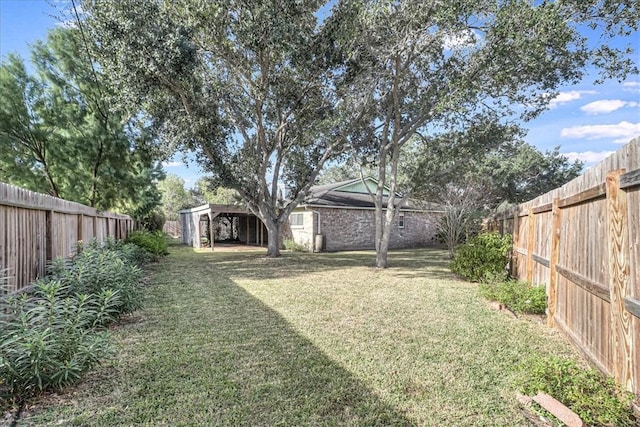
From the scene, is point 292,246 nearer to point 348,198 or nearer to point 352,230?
point 352,230

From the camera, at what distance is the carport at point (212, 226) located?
1856 cm

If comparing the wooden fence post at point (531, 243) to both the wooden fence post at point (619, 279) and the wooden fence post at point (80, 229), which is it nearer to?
the wooden fence post at point (619, 279)

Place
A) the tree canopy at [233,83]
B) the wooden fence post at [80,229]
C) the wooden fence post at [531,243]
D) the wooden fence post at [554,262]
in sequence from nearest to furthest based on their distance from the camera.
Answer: the wooden fence post at [554,262] < the wooden fence post at [531,243] < the wooden fence post at [80,229] < the tree canopy at [233,83]

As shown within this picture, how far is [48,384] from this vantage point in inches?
112

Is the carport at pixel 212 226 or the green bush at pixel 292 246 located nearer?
the green bush at pixel 292 246

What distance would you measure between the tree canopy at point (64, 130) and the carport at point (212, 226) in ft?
20.7

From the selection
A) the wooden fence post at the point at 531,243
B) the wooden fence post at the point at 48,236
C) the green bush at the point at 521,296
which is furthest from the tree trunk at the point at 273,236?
the wooden fence post at the point at 531,243

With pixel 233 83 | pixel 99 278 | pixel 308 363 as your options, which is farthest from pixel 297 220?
pixel 308 363

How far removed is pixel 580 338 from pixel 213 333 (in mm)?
4390

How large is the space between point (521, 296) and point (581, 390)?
3.32m

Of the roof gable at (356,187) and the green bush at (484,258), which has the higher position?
the roof gable at (356,187)

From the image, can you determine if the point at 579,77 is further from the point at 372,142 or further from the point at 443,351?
the point at 443,351

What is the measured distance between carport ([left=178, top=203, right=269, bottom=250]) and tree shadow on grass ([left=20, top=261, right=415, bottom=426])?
13.8 m

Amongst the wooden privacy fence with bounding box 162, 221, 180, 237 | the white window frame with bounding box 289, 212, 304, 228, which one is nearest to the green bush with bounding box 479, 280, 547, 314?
the white window frame with bounding box 289, 212, 304, 228
